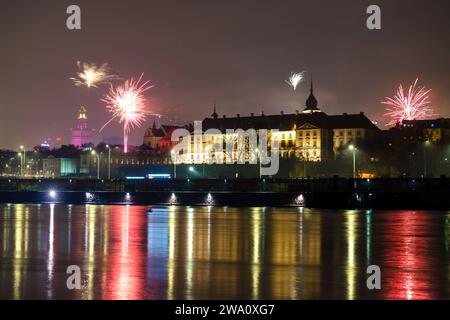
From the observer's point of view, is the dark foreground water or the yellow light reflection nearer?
→ the dark foreground water

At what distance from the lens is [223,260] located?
28.8m

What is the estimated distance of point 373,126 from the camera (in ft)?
639

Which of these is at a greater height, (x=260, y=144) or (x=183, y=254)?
(x=260, y=144)

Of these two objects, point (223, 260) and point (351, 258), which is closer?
point (223, 260)

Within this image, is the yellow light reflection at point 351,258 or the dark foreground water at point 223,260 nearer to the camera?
the dark foreground water at point 223,260

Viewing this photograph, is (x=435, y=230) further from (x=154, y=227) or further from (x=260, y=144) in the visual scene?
(x=260, y=144)

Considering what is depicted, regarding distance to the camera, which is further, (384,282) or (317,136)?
(317,136)

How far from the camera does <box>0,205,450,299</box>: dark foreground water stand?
850 inches

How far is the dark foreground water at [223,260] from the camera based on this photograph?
2159 centimetres
